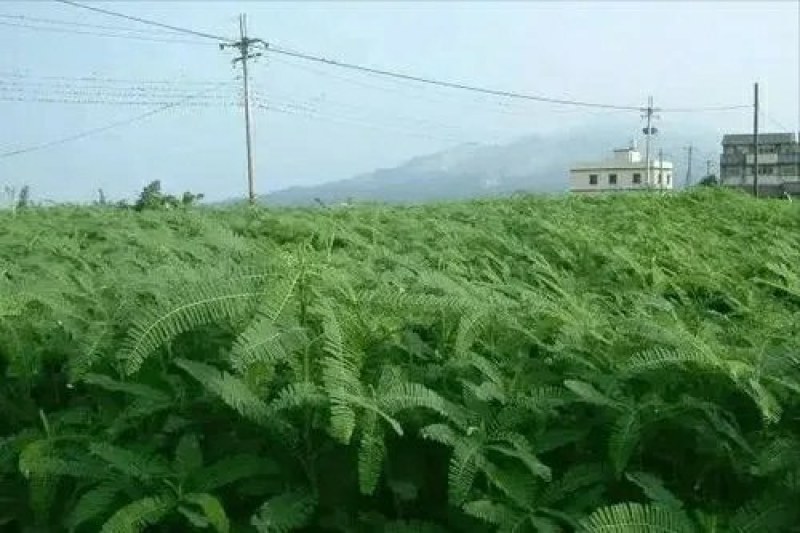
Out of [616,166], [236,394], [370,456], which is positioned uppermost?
[616,166]

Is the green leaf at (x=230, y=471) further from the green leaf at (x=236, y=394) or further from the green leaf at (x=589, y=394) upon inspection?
the green leaf at (x=589, y=394)

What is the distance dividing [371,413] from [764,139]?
9344cm

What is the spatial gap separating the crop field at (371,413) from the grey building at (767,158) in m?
78.0

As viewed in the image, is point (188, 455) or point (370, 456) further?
point (188, 455)

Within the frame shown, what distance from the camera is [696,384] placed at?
2301 millimetres

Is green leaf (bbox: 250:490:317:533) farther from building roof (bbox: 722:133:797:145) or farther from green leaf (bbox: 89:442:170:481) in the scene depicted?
building roof (bbox: 722:133:797:145)

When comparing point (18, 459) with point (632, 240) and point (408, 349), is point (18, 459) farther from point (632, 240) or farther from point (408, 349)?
point (632, 240)

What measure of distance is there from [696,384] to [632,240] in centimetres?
510

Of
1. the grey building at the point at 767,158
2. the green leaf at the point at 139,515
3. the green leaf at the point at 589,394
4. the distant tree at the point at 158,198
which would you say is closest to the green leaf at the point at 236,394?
the green leaf at the point at 139,515

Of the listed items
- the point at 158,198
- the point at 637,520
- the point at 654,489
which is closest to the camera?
the point at 637,520

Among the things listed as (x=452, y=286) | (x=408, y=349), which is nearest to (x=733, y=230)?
(x=452, y=286)

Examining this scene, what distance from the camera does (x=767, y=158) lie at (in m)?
83.5

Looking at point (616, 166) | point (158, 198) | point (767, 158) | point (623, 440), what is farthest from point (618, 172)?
point (623, 440)

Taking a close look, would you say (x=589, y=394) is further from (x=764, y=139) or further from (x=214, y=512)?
(x=764, y=139)
